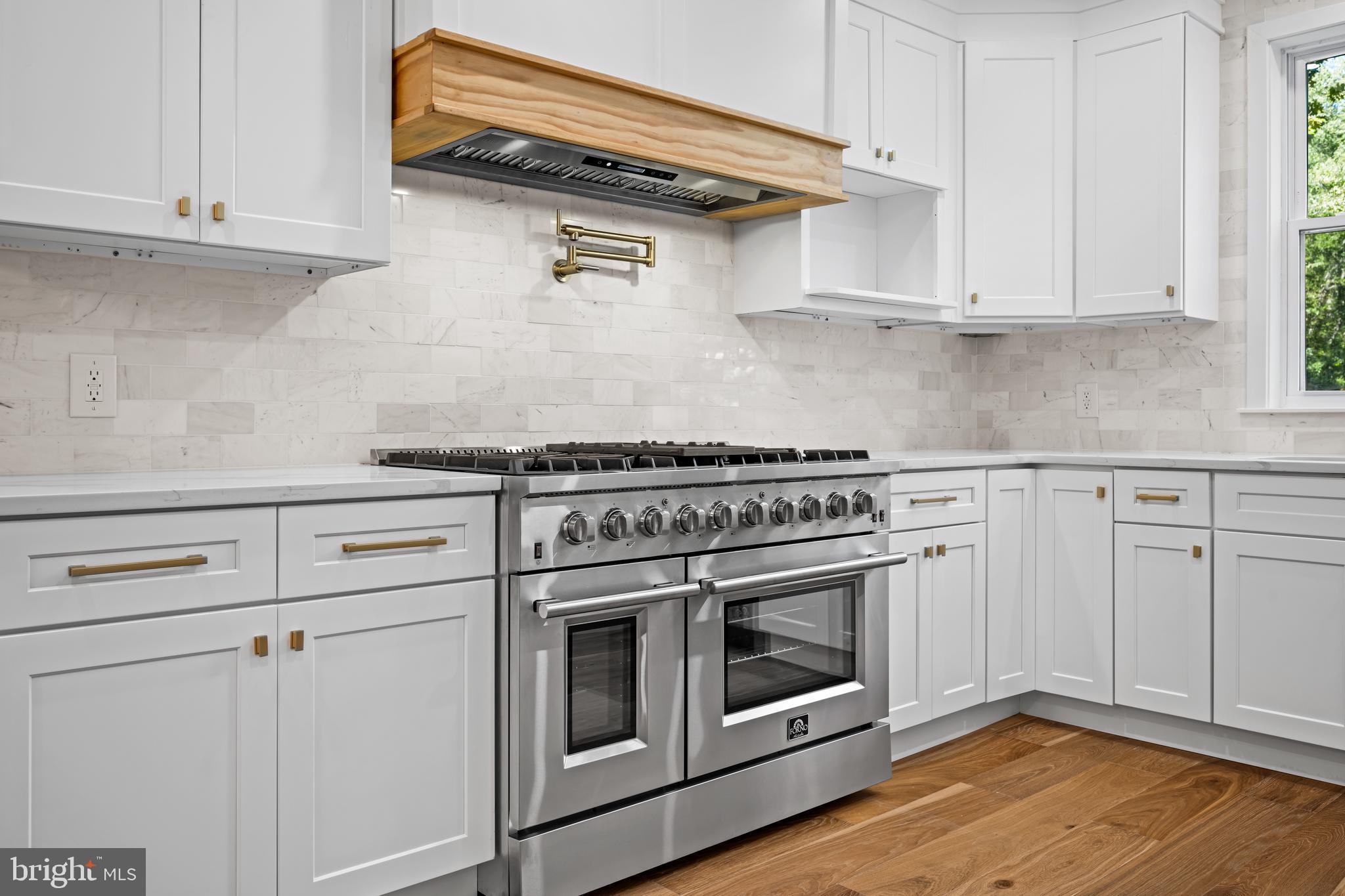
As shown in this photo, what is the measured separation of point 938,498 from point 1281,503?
1.03 meters

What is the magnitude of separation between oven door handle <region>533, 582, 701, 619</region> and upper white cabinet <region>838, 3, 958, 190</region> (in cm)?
178

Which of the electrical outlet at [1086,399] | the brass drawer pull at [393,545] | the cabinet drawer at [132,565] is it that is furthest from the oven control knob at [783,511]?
the electrical outlet at [1086,399]

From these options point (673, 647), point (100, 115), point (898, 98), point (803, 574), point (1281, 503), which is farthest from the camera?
point (898, 98)

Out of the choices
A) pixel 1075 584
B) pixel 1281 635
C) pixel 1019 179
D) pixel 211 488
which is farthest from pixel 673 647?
pixel 1019 179

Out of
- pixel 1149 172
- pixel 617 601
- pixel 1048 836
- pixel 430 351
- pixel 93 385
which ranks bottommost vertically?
pixel 1048 836

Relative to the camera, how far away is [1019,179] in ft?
12.7

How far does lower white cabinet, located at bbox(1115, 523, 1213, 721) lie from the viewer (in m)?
3.17

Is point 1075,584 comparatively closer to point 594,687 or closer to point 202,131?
point 594,687

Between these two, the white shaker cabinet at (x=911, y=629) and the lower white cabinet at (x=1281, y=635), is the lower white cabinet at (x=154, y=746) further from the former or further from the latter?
the lower white cabinet at (x=1281, y=635)

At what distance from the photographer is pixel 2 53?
1.83 meters

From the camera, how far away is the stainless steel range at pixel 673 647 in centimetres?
210

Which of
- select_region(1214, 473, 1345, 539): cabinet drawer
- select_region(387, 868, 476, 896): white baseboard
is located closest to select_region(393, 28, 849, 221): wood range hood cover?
select_region(1214, 473, 1345, 539): cabinet drawer

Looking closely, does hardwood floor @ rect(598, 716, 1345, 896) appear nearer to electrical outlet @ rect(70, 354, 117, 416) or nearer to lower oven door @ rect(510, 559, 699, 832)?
Result: lower oven door @ rect(510, 559, 699, 832)

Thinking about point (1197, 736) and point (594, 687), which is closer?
point (594, 687)
